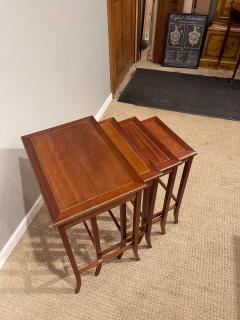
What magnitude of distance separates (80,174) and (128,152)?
25cm

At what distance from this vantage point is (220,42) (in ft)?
10.0

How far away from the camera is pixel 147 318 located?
1186mm

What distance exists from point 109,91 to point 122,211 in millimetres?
1790

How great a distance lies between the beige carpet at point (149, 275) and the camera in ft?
3.98

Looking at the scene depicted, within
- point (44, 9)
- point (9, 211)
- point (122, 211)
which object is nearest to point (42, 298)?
point (9, 211)

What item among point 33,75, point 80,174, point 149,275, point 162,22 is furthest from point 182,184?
point 162,22

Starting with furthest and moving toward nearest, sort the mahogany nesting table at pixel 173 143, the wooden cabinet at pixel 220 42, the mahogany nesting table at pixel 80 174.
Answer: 1. the wooden cabinet at pixel 220 42
2. the mahogany nesting table at pixel 173 143
3. the mahogany nesting table at pixel 80 174

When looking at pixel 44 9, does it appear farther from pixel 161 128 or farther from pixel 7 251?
pixel 7 251

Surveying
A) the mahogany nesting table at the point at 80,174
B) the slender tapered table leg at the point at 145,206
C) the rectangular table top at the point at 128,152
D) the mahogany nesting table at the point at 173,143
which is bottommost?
the slender tapered table leg at the point at 145,206

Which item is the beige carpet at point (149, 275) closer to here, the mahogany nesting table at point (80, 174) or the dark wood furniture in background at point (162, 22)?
the mahogany nesting table at point (80, 174)

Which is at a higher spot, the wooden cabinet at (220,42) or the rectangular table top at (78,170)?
the rectangular table top at (78,170)

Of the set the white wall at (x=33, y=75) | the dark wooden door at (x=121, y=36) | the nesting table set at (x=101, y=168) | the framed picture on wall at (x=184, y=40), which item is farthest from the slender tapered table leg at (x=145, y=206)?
the framed picture on wall at (x=184, y=40)

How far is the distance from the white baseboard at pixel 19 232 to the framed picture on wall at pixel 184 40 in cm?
260

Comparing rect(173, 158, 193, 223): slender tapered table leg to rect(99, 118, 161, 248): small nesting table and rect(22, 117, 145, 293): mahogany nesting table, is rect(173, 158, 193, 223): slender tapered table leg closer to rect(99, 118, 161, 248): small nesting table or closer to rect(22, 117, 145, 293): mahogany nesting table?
rect(99, 118, 161, 248): small nesting table
